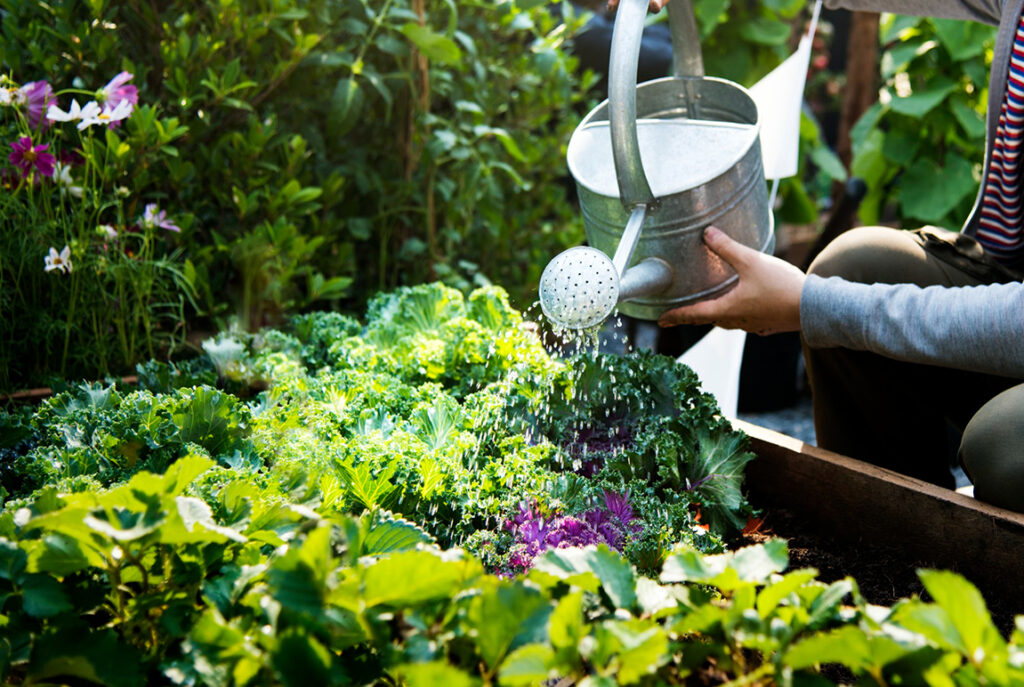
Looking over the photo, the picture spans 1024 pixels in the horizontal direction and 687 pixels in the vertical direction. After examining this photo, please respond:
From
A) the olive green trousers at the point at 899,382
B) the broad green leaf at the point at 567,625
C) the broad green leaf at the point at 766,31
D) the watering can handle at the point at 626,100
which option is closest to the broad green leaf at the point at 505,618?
the broad green leaf at the point at 567,625

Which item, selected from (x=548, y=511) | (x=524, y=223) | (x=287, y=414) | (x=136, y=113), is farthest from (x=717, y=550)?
(x=524, y=223)

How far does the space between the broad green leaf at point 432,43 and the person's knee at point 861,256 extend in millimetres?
987

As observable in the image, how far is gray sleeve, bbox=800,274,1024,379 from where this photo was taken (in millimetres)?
1195

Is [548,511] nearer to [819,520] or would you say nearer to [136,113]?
[819,520]

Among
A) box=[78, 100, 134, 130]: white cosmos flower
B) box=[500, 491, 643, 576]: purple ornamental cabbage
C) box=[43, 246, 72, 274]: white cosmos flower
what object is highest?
box=[78, 100, 134, 130]: white cosmos flower

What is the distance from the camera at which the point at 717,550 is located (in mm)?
1180

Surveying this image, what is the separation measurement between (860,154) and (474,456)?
8.92ft

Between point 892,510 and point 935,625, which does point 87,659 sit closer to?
point 935,625

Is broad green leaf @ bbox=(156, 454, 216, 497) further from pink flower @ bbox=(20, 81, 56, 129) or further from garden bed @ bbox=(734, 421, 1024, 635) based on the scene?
pink flower @ bbox=(20, 81, 56, 129)

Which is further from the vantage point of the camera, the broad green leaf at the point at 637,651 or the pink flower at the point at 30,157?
the pink flower at the point at 30,157

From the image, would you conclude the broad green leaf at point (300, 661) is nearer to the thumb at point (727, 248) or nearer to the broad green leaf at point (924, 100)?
the thumb at point (727, 248)

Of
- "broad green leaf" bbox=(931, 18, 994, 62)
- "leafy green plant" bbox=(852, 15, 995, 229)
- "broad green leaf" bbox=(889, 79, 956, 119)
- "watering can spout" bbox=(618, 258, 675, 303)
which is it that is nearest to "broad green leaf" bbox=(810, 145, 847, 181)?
"leafy green plant" bbox=(852, 15, 995, 229)

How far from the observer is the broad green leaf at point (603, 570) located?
0.75 m

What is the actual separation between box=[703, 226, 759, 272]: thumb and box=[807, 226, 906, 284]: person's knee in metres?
0.37
